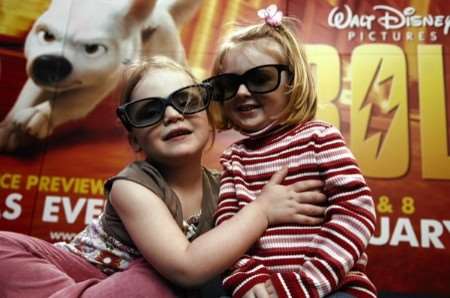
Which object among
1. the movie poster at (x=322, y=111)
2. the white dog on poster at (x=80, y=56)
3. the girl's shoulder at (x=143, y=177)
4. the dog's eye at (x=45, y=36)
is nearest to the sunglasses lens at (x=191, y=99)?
the girl's shoulder at (x=143, y=177)

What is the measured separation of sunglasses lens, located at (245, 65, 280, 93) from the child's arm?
168 millimetres

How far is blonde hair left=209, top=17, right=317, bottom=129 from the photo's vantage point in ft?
2.16

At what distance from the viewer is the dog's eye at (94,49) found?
1.55 m

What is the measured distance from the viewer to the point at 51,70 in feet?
5.11

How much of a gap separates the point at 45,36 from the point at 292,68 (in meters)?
1.32

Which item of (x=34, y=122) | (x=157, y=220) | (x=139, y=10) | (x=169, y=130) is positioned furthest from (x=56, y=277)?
(x=139, y=10)

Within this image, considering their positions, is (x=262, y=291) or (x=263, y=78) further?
(x=263, y=78)

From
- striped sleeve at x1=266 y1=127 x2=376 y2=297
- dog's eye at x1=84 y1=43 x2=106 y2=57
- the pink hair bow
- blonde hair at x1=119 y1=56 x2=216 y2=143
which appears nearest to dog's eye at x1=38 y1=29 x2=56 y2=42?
dog's eye at x1=84 y1=43 x2=106 y2=57

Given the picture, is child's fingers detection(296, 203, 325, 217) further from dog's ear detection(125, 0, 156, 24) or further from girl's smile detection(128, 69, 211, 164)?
dog's ear detection(125, 0, 156, 24)

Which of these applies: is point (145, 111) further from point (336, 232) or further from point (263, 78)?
point (336, 232)

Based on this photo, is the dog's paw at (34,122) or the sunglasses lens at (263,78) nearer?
the sunglasses lens at (263,78)

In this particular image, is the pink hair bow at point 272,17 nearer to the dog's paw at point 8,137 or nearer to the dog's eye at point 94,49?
the dog's eye at point 94,49

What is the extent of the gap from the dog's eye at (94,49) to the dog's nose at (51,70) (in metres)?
0.09

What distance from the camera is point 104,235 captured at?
0.66m
